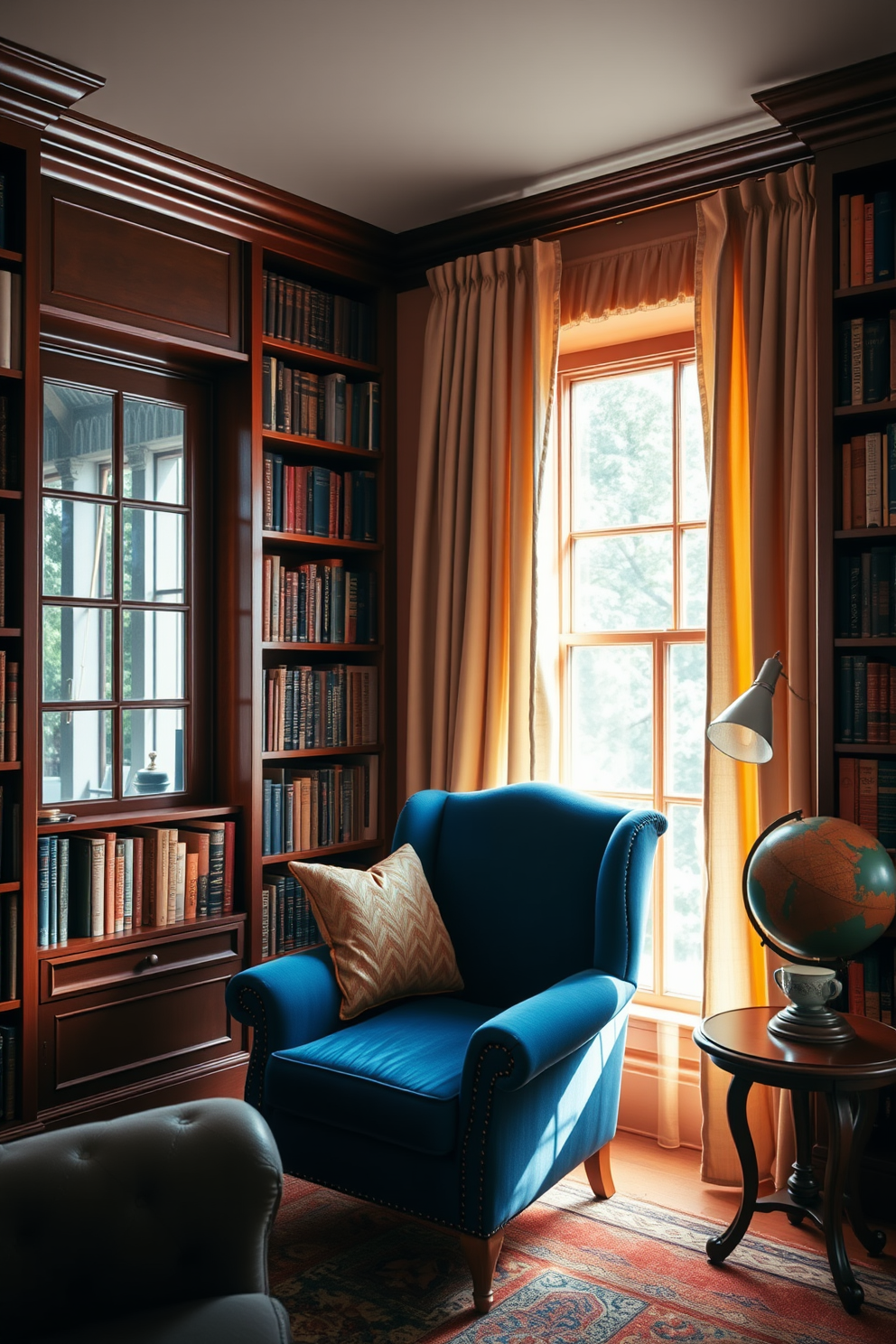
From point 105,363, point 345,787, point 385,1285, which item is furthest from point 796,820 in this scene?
point 105,363

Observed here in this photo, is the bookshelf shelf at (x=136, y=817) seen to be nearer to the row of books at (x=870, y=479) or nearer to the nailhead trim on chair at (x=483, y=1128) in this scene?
the nailhead trim on chair at (x=483, y=1128)

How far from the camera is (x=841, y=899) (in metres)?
2.53

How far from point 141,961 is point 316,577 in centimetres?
141

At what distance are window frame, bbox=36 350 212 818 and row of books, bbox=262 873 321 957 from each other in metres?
0.40

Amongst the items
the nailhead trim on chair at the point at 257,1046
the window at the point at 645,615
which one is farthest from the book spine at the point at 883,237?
the nailhead trim on chair at the point at 257,1046

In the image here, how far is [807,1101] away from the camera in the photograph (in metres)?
2.84

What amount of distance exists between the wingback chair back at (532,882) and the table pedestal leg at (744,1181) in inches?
15.9

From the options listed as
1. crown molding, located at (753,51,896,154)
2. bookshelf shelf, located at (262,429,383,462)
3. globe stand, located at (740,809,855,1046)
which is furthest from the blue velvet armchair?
crown molding, located at (753,51,896,154)

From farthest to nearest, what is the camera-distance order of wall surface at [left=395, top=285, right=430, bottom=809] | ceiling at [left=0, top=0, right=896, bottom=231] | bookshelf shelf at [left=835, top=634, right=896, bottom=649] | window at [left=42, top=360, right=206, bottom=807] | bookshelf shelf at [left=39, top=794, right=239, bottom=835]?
1. wall surface at [left=395, top=285, right=430, bottom=809]
2. window at [left=42, top=360, right=206, bottom=807]
3. bookshelf shelf at [left=39, top=794, right=239, bottom=835]
4. bookshelf shelf at [left=835, top=634, right=896, bottom=649]
5. ceiling at [left=0, top=0, right=896, bottom=231]

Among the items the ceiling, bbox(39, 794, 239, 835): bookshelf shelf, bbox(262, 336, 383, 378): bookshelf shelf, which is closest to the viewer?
the ceiling

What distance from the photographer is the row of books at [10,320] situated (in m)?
2.94

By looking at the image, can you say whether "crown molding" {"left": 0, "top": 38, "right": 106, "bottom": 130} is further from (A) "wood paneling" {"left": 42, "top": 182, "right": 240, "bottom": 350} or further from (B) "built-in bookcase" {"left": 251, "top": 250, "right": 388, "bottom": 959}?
(B) "built-in bookcase" {"left": 251, "top": 250, "right": 388, "bottom": 959}

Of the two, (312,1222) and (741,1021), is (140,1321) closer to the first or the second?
(312,1222)

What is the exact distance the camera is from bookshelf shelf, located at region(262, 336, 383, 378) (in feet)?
12.4
